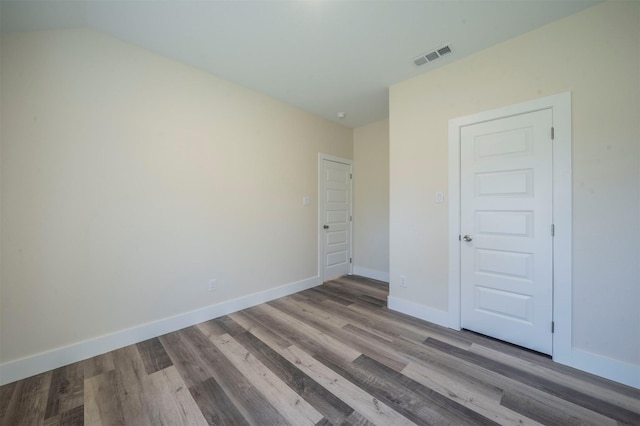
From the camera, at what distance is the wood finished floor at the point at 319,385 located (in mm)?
1449

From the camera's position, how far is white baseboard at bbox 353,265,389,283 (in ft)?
13.7

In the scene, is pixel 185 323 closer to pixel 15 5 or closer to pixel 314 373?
pixel 314 373

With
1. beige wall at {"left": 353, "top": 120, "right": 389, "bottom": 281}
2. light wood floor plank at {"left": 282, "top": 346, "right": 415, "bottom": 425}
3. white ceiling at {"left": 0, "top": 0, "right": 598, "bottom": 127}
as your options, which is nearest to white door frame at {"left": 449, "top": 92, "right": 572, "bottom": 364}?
white ceiling at {"left": 0, "top": 0, "right": 598, "bottom": 127}

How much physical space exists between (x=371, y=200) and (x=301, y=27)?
2909mm

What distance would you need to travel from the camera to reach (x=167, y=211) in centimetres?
245

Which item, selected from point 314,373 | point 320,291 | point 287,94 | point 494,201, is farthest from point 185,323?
point 494,201

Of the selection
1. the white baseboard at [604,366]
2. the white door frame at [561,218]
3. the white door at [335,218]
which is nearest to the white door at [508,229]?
the white door frame at [561,218]

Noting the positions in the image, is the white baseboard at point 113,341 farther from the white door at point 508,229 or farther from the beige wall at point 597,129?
the beige wall at point 597,129

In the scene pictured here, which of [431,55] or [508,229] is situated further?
[431,55]

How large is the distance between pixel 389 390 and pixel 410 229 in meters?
1.69

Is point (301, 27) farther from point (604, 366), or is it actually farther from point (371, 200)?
point (604, 366)

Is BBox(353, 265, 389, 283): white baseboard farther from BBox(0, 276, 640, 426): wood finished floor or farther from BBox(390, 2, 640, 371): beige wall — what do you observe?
BBox(390, 2, 640, 371): beige wall

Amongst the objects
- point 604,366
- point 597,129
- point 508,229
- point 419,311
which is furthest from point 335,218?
point 604,366

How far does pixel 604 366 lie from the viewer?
1.77m
